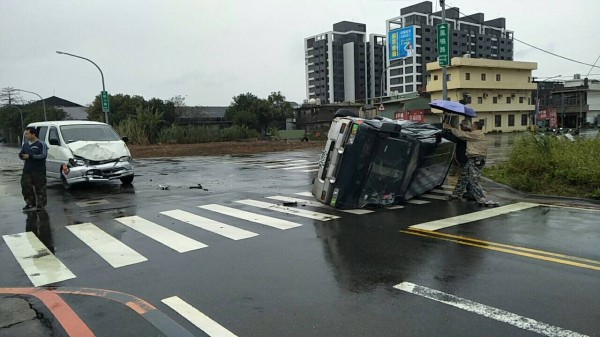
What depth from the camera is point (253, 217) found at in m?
8.97

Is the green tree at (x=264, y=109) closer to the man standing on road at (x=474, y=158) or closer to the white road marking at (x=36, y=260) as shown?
the man standing on road at (x=474, y=158)

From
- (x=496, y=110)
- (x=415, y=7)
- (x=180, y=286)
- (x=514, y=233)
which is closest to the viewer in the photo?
(x=180, y=286)

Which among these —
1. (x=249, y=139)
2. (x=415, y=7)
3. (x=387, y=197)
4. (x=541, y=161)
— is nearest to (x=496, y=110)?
(x=249, y=139)

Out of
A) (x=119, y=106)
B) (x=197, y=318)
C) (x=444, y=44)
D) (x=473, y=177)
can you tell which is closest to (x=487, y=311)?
(x=197, y=318)

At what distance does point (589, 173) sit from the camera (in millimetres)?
10742

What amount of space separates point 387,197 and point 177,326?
247 inches

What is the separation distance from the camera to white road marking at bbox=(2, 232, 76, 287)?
5.62 metres

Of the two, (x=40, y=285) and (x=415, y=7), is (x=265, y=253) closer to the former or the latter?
(x=40, y=285)

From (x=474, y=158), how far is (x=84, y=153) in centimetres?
1036

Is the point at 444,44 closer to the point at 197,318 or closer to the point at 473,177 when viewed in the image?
the point at 473,177

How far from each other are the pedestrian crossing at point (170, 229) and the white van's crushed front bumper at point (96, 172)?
4591mm

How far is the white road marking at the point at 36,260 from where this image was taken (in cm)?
562

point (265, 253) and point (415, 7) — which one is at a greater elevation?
point (415, 7)

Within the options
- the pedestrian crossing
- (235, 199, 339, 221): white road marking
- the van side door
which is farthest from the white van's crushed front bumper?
(235, 199, 339, 221): white road marking
